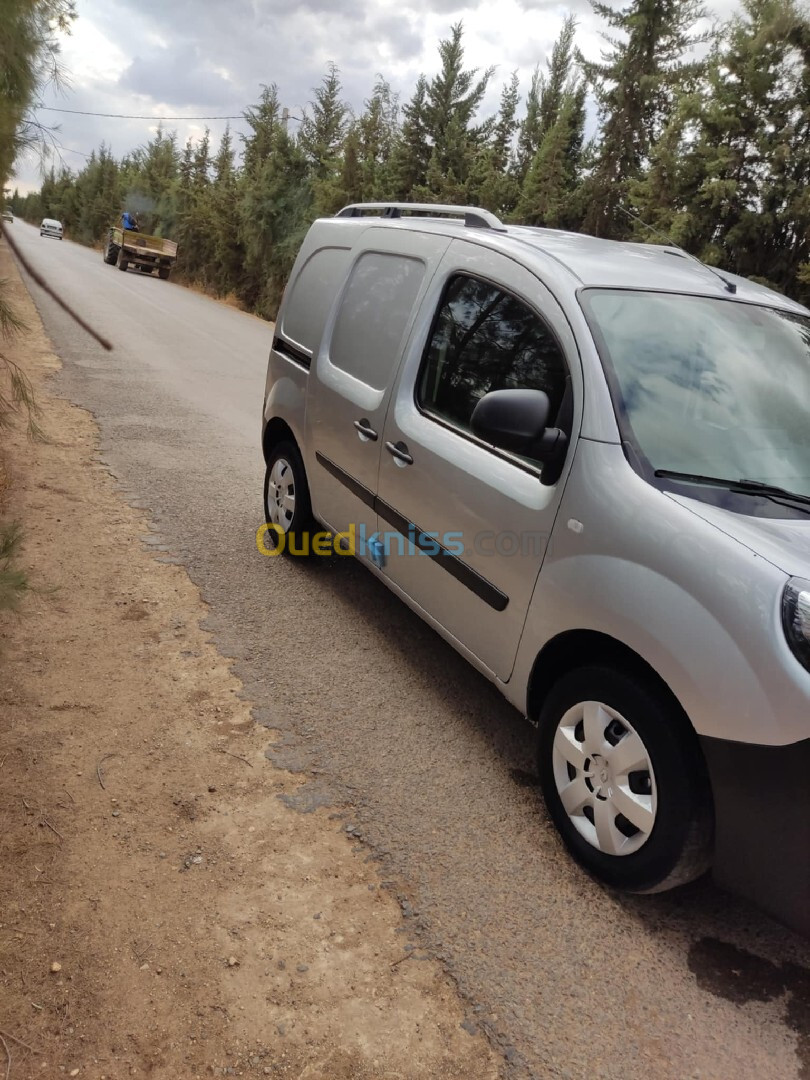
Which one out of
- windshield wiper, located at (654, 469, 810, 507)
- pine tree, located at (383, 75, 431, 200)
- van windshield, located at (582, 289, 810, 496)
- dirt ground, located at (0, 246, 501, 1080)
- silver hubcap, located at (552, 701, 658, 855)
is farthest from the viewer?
pine tree, located at (383, 75, 431, 200)

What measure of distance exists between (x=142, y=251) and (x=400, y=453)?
34460 millimetres

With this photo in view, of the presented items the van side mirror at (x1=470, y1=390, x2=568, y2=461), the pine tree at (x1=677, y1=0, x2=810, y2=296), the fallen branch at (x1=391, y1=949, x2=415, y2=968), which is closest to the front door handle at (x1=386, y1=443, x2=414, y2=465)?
the van side mirror at (x1=470, y1=390, x2=568, y2=461)

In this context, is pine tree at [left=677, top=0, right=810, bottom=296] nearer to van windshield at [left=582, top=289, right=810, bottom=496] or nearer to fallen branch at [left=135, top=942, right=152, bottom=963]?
van windshield at [left=582, top=289, right=810, bottom=496]

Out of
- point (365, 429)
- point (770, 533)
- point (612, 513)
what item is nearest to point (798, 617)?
point (770, 533)

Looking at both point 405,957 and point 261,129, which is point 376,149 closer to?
point 261,129

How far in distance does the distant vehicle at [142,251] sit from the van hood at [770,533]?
117 ft

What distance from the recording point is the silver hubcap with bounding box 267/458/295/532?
4871 millimetres

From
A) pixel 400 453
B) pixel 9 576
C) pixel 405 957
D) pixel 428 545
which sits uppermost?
pixel 400 453

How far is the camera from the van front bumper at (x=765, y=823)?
6.64ft

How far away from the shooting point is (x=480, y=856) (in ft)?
8.75

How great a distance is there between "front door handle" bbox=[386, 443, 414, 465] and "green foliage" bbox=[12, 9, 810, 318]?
1.30 meters

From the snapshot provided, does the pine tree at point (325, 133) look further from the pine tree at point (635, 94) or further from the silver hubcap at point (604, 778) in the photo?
the silver hubcap at point (604, 778)
